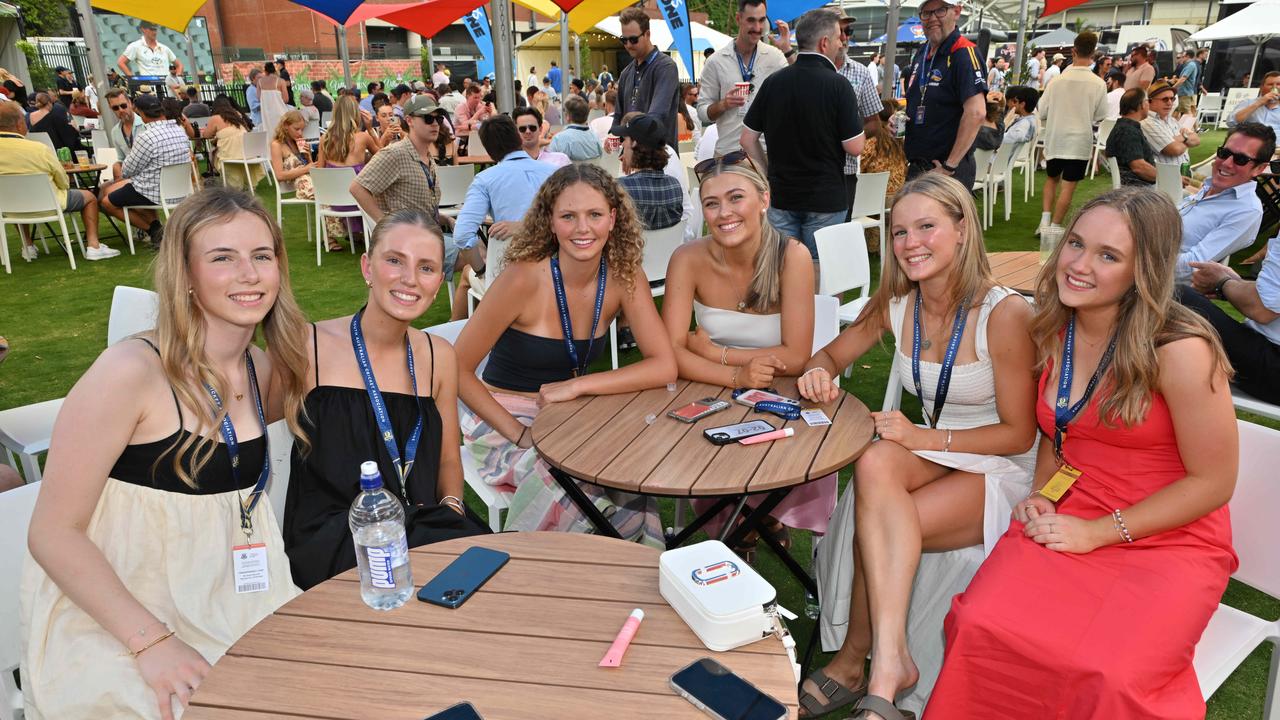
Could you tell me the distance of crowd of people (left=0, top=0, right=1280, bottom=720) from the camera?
1626 millimetres

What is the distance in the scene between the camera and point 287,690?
1288 millimetres

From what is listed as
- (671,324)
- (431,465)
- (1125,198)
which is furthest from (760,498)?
(1125,198)

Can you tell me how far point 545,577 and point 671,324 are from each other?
1.51m

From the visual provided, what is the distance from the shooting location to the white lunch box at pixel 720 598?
133cm

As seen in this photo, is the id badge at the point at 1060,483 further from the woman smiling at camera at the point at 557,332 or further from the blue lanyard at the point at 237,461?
the blue lanyard at the point at 237,461

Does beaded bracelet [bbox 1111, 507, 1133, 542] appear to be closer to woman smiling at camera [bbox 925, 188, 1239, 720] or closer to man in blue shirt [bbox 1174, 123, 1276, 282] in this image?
woman smiling at camera [bbox 925, 188, 1239, 720]

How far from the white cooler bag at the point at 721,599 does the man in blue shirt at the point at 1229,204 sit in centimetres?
358

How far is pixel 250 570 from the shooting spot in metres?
1.71

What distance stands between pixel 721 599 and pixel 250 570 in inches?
40.9

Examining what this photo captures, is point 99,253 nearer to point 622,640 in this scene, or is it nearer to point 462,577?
point 462,577

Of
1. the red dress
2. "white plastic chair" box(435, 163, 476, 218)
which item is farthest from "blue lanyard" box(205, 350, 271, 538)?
"white plastic chair" box(435, 163, 476, 218)

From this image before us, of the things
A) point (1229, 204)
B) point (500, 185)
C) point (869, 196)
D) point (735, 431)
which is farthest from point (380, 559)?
point (869, 196)

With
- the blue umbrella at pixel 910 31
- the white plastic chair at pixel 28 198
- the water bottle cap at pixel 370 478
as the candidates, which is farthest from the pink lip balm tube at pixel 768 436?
the blue umbrella at pixel 910 31

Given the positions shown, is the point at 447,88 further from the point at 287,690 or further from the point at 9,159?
the point at 287,690
